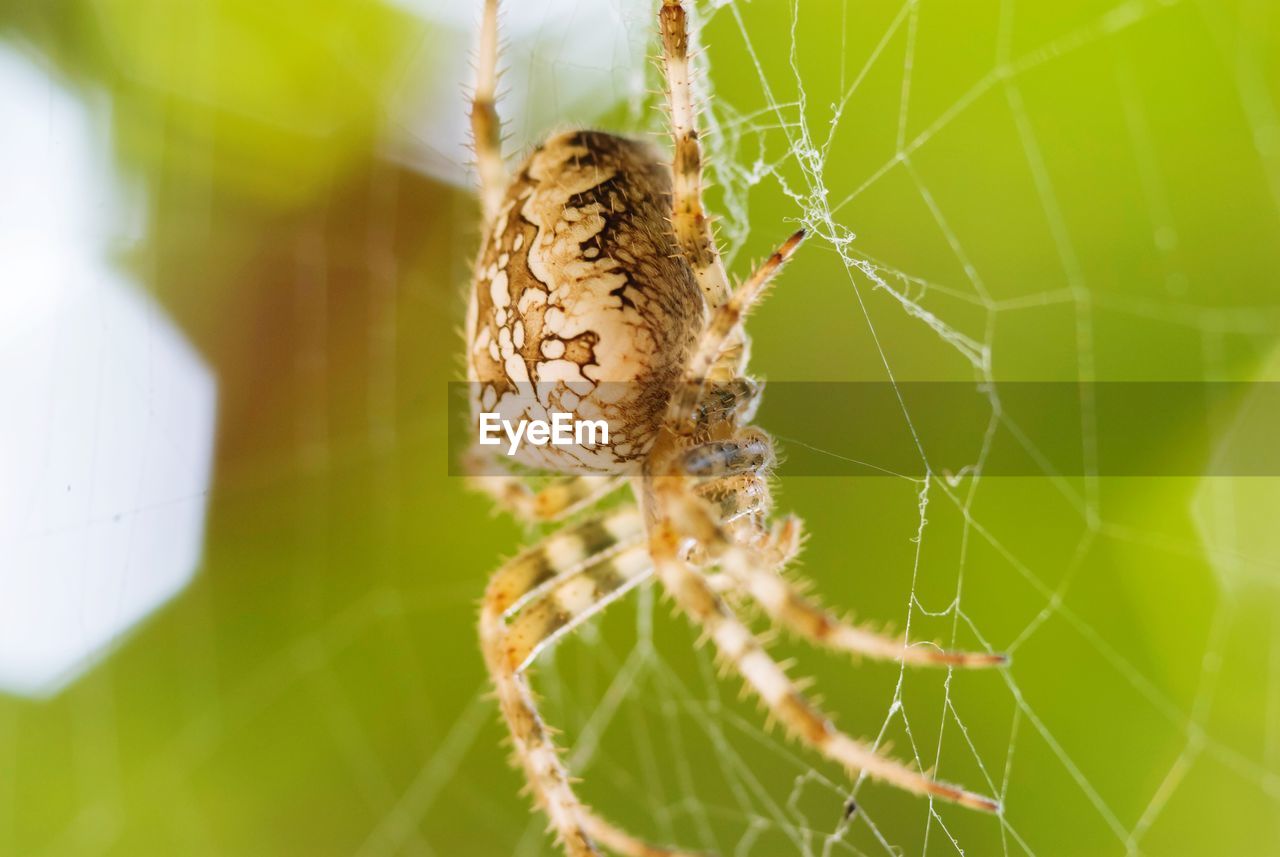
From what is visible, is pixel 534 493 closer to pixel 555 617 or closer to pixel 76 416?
pixel 555 617

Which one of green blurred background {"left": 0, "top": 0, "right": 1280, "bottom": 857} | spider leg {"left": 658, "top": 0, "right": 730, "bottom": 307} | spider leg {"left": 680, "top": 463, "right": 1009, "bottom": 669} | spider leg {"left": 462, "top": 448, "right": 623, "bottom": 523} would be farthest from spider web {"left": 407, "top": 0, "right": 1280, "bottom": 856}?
spider leg {"left": 462, "top": 448, "right": 623, "bottom": 523}

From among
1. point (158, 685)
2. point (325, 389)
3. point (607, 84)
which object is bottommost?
point (158, 685)

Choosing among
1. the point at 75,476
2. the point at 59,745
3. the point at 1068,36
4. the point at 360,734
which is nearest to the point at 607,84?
the point at 1068,36

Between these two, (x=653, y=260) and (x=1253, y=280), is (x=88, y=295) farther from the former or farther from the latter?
(x=1253, y=280)

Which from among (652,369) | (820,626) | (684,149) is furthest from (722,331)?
(820,626)

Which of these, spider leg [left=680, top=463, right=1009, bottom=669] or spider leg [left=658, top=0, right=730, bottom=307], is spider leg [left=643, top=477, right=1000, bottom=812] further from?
spider leg [left=658, top=0, right=730, bottom=307]

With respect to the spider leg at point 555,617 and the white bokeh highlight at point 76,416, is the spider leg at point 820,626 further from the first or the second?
the white bokeh highlight at point 76,416
